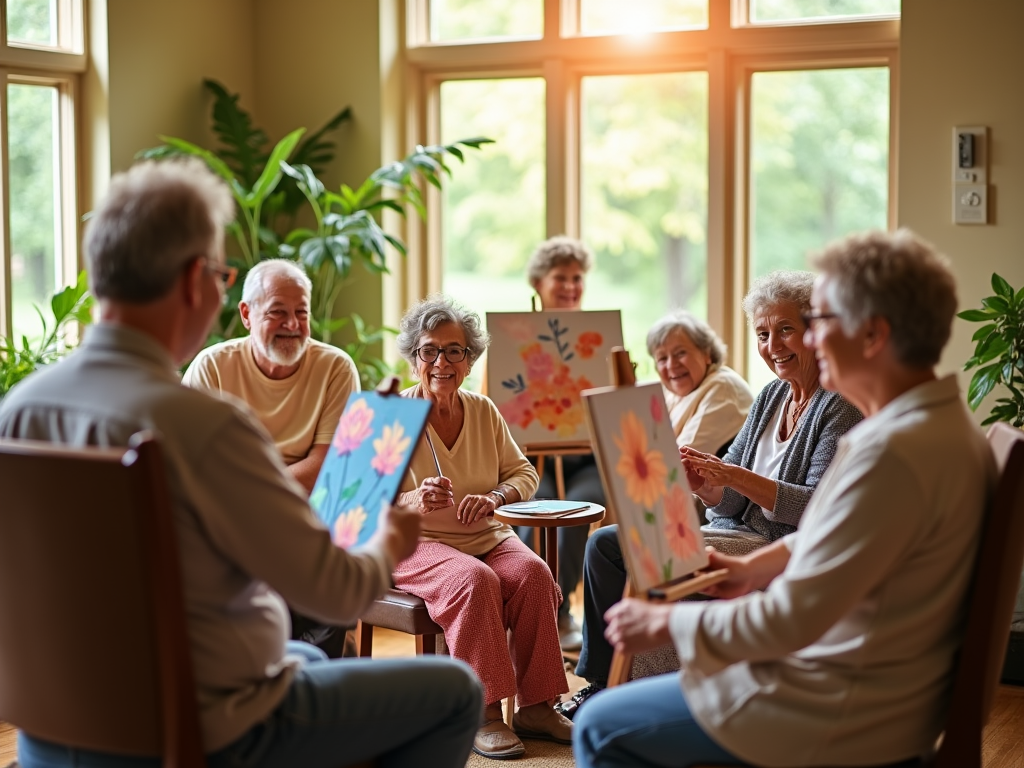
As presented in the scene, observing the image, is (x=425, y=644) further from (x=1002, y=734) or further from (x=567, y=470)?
(x=1002, y=734)

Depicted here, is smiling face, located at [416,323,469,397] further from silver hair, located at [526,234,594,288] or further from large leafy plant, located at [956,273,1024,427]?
large leafy plant, located at [956,273,1024,427]

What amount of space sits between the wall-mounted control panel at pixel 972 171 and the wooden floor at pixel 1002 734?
1.72m

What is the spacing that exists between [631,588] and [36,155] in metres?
3.45

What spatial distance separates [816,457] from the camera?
2996 millimetres

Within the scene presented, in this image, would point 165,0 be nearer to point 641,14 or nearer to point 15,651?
point 641,14

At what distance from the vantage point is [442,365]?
3352 mm

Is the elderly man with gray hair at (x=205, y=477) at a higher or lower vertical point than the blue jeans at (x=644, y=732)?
higher

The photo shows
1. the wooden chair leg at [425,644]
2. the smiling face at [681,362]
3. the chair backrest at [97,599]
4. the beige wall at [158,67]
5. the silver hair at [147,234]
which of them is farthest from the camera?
the beige wall at [158,67]

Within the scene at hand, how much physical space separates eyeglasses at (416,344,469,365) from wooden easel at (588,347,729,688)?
115 cm

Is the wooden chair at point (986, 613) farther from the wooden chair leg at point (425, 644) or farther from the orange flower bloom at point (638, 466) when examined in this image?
the wooden chair leg at point (425, 644)

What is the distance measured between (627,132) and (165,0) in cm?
203

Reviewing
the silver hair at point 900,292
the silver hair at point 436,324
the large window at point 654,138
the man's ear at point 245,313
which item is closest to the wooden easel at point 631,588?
the silver hair at point 900,292

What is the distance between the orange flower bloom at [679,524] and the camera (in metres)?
2.26

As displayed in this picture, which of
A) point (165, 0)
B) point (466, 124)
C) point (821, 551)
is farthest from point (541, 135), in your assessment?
point (821, 551)
